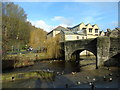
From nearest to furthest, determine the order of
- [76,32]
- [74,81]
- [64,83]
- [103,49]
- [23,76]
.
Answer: [64,83] < [74,81] < [23,76] < [103,49] < [76,32]

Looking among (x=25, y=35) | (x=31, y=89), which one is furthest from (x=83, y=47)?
(x=25, y=35)

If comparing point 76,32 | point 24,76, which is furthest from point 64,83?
point 76,32

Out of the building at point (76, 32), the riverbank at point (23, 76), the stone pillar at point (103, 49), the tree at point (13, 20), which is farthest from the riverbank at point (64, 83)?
the building at point (76, 32)

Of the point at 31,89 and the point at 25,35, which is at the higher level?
the point at 25,35

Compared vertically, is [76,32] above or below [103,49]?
above

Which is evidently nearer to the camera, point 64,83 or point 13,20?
point 64,83

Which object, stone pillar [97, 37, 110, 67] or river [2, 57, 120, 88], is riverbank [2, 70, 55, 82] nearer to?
river [2, 57, 120, 88]

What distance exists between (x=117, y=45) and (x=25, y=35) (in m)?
29.3

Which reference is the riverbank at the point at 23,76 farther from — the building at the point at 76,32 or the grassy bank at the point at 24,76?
the building at the point at 76,32

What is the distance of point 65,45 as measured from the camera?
87.8 ft

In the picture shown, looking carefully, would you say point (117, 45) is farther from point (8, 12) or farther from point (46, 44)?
point (8, 12)

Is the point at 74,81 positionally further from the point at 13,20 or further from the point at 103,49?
the point at 13,20

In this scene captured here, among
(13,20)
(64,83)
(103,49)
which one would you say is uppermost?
(13,20)

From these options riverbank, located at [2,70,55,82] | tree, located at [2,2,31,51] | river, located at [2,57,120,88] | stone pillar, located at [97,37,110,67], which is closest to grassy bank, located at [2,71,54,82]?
riverbank, located at [2,70,55,82]
